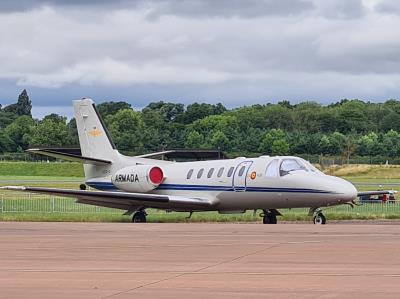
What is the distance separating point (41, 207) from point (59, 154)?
1180 cm

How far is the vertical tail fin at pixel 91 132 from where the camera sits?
39750mm

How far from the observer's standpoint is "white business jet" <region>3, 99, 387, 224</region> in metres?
32.2

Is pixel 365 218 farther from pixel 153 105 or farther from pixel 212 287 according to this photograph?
pixel 153 105

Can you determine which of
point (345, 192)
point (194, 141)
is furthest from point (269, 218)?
point (194, 141)

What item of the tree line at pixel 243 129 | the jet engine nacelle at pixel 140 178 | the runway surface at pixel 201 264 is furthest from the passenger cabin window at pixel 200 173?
the tree line at pixel 243 129

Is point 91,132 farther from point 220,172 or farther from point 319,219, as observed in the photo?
point 319,219

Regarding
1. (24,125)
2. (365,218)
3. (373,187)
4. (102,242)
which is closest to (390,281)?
(102,242)

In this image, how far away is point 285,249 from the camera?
19.0 m

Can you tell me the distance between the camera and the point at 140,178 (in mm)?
37062

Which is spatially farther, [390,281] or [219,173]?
[219,173]

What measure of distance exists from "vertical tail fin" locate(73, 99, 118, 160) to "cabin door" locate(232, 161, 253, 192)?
6.83 meters

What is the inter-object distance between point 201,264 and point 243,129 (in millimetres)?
132883

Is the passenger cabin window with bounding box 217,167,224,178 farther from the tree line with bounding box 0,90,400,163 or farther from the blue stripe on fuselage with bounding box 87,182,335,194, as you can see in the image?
the tree line with bounding box 0,90,400,163

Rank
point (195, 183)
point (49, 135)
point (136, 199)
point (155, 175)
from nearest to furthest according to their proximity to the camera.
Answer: point (136, 199) → point (195, 183) → point (155, 175) → point (49, 135)
